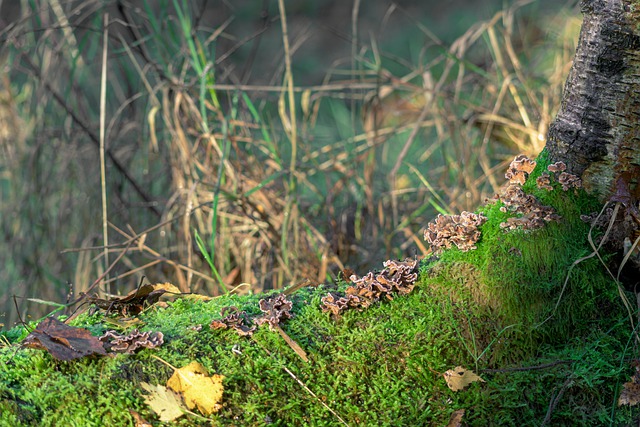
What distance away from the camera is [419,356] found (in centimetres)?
156

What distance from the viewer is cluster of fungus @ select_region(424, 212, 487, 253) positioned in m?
1.75

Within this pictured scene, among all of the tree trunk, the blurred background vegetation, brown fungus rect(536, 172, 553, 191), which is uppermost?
the tree trunk

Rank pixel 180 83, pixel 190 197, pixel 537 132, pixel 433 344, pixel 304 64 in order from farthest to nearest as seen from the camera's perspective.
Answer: pixel 304 64
pixel 537 132
pixel 180 83
pixel 190 197
pixel 433 344

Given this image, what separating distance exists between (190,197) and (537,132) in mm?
1967

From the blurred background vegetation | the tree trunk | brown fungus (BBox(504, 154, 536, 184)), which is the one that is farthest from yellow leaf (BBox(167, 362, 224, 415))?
the blurred background vegetation

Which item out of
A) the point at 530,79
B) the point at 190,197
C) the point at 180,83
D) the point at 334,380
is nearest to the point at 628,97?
the point at 334,380

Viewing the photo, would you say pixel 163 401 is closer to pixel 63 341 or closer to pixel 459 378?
pixel 63 341

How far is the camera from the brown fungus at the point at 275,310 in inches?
63.8

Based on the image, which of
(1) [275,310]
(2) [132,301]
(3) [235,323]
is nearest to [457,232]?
(1) [275,310]

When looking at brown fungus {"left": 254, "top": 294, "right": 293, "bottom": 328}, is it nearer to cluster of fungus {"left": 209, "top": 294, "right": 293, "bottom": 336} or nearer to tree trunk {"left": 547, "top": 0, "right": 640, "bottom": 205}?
cluster of fungus {"left": 209, "top": 294, "right": 293, "bottom": 336}

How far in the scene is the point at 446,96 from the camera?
12.1 feet

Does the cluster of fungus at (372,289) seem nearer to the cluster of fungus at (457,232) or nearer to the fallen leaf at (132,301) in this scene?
the cluster of fungus at (457,232)

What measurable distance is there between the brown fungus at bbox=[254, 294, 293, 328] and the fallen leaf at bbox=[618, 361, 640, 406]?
33.0 inches

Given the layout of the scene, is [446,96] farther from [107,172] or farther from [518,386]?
[518,386]
